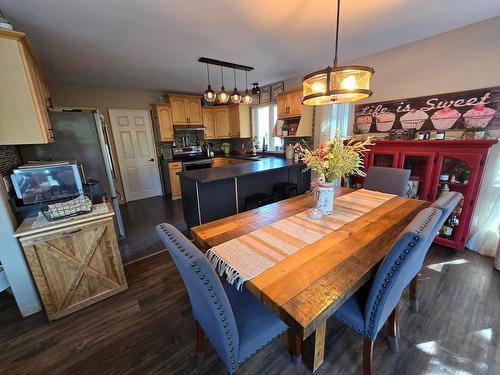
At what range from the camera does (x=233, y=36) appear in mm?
2277

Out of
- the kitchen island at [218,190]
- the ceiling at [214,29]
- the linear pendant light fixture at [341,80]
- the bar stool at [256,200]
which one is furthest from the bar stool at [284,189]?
the linear pendant light fixture at [341,80]

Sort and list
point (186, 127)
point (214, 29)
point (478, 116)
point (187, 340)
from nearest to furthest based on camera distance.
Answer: point (187, 340) → point (214, 29) → point (478, 116) → point (186, 127)

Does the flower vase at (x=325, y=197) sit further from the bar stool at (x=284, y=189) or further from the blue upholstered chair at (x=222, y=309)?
the bar stool at (x=284, y=189)

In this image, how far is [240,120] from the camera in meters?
5.22

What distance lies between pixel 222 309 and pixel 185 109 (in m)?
4.93

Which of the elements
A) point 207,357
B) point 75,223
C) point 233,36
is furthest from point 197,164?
point 207,357

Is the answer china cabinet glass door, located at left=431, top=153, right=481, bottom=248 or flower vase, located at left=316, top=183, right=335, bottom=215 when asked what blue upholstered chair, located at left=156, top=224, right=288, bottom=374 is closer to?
flower vase, located at left=316, top=183, right=335, bottom=215

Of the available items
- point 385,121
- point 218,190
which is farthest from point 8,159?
point 385,121

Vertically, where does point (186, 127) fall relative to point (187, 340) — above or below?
above

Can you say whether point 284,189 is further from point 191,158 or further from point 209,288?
point 191,158

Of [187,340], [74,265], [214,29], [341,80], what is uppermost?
[214,29]

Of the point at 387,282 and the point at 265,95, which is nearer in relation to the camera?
the point at 387,282

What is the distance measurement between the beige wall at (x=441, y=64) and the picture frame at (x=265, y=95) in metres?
2.14

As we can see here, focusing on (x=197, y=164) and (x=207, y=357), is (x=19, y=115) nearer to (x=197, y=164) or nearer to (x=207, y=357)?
(x=207, y=357)
